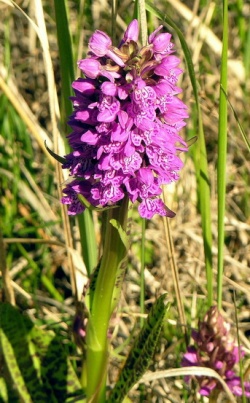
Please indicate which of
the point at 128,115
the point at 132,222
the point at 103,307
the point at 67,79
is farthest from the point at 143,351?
the point at 132,222

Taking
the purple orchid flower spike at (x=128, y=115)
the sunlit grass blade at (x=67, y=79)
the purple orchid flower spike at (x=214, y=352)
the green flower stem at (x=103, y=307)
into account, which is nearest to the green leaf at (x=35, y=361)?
the green flower stem at (x=103, y=307)

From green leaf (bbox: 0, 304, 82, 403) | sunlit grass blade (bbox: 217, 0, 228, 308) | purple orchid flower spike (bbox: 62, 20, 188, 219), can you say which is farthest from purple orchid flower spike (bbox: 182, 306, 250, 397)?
purple orchid flower spike (bbox: 62, 20, 188, 219)

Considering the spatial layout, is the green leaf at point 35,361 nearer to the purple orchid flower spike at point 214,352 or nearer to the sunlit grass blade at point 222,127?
the purple orchid flower spike at point 214,352

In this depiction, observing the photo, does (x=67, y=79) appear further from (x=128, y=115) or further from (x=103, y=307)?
(x=103, y=307)

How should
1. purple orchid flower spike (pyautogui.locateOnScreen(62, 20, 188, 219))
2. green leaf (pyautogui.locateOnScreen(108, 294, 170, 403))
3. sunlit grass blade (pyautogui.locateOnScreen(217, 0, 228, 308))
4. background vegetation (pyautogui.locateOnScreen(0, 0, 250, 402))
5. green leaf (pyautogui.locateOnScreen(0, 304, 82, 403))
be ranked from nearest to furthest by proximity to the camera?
purple orchid flower spike (pyautogui.locateOnScreen(62, 20, 188, 219)), green leaf (pyautogui.locateOnScreen(108, 294, 170, 403)), sunlit grass blade (pyautogui.locateOnScreen(217, 0, 228, 308)), green leaf (pyautogui.locateOnScreen(0, 304, 82, 403)), background vegetation (pyautogui.locateOnScreen(0, 0, 250, 402))

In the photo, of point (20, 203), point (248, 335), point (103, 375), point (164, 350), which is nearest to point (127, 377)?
point (103, 375)

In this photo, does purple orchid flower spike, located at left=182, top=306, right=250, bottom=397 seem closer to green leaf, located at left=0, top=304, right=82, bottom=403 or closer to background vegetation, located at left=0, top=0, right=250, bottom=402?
background vegetation, located at left=0, top=0, right=250, bottom=402
